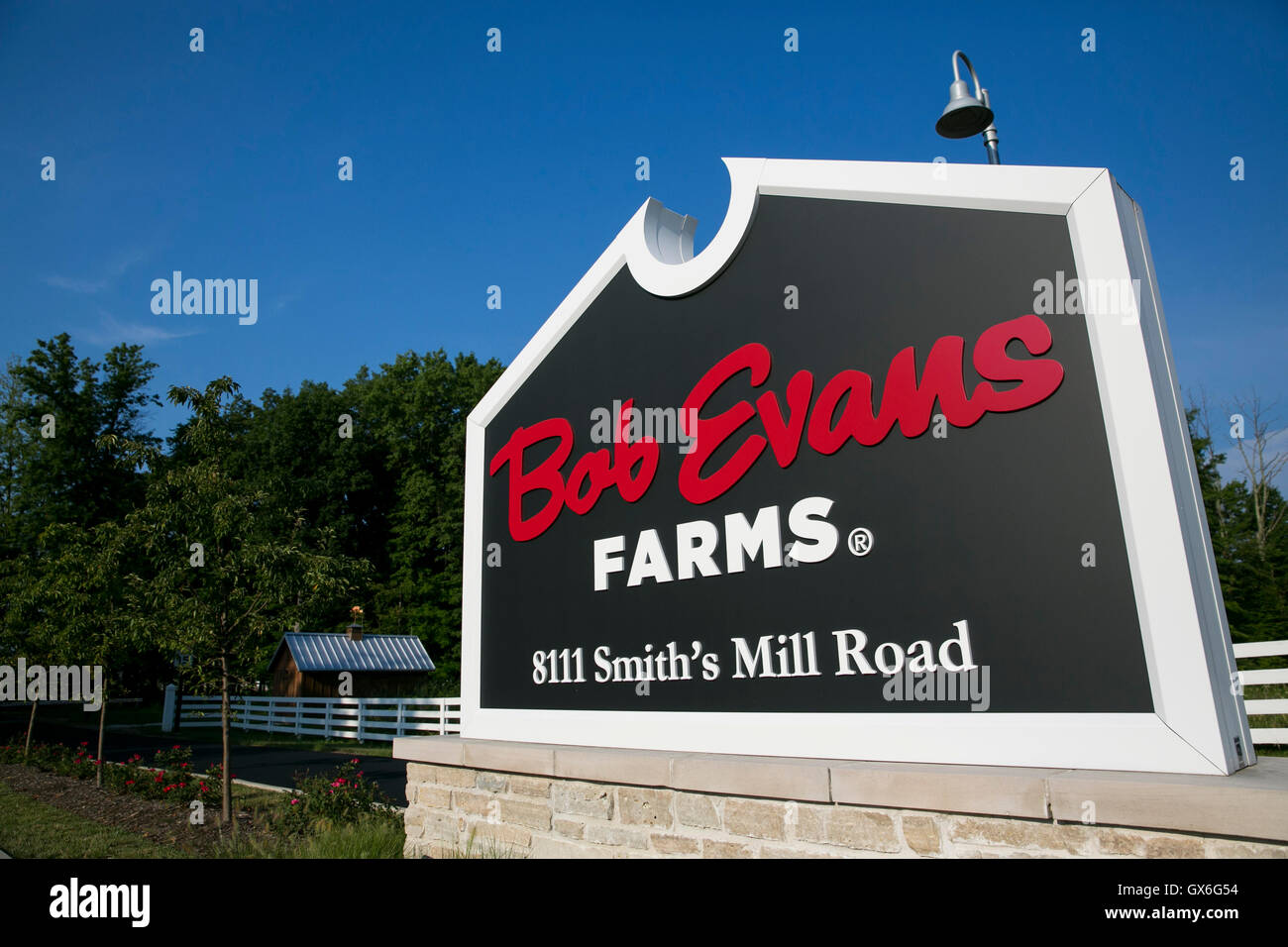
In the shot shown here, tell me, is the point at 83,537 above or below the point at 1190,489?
above

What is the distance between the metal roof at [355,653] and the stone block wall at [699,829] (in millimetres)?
23369

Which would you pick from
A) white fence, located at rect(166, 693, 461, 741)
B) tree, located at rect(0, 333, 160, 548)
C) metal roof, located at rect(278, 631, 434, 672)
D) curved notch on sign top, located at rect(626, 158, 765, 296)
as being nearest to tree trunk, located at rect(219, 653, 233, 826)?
curved notch on sign top, located at rect(626, 158, 765, 296)

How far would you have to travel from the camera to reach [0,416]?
41.5 meters

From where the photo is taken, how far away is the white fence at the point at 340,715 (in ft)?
75.2

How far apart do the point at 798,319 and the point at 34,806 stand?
14.9 meters

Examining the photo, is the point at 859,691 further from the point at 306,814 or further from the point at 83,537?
the point at 83,537

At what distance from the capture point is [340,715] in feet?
90.7

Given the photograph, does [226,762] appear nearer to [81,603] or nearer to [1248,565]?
Result: [81,603]

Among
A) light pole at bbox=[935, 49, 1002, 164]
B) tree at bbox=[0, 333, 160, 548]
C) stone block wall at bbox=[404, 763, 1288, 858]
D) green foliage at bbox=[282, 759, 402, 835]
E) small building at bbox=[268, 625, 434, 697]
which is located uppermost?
tree at bbox=[0, 333, 160, 548]

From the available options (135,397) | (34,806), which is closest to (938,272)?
(34,806)

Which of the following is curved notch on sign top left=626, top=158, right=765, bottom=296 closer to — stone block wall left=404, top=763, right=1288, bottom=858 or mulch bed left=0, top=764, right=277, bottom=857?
stone block wall left=404, top=763, right=1288, bottom=858

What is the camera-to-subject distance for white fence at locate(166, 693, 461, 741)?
902 inches

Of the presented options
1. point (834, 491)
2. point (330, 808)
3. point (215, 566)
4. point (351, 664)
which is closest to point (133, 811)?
Answer: point (215, 566)

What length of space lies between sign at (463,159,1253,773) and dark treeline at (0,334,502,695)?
218 inches
